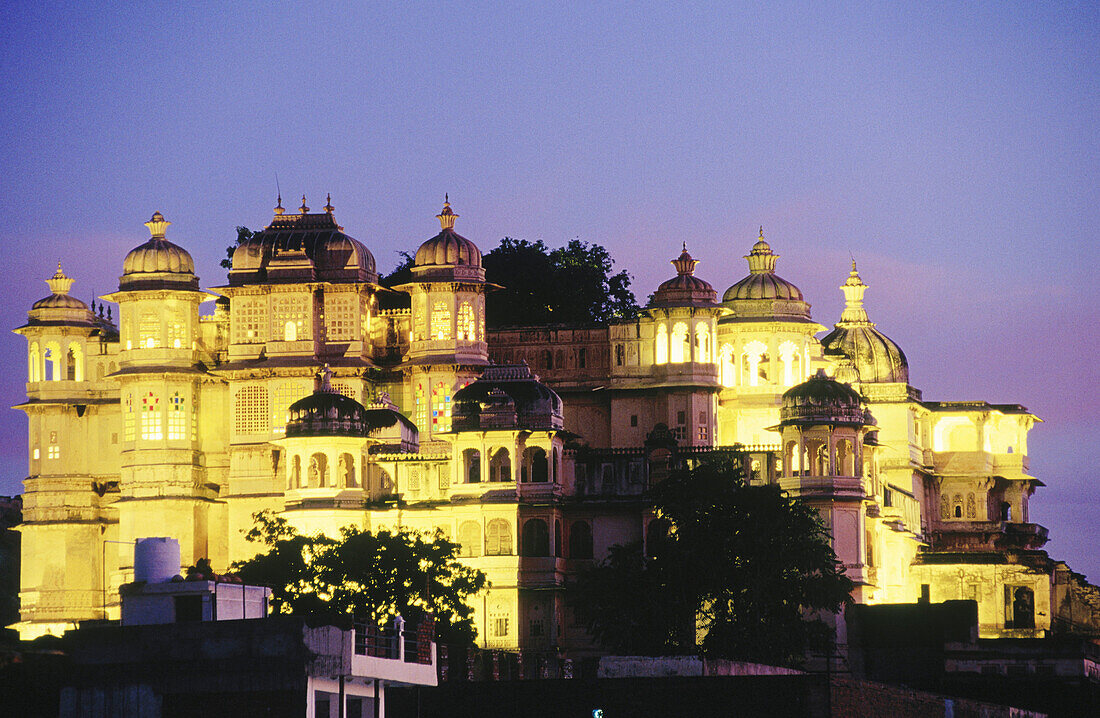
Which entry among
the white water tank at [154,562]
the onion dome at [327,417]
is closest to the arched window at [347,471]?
the onion dome at [327,417]

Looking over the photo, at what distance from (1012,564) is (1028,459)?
27.8 ft

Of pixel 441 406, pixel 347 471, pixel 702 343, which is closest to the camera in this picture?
pixel 347 471

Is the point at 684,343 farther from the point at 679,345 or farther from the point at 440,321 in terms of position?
the point at 440,321

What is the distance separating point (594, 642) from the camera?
79.1 meters

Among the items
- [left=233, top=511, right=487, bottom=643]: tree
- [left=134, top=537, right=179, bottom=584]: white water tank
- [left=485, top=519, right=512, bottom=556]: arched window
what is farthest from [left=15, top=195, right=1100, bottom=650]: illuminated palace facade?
[left=134, top=537, right=179, bottom=584]: white water tank

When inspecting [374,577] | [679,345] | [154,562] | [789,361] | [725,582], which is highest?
[679,345]

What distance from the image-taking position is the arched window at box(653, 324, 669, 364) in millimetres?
86562

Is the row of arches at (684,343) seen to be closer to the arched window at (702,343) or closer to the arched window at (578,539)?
the arched window at (702,343)

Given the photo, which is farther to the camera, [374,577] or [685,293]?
[685,293]

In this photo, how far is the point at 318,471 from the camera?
82562mm

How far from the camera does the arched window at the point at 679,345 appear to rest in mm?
86250

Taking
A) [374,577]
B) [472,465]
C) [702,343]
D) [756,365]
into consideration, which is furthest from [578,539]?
[756,365]

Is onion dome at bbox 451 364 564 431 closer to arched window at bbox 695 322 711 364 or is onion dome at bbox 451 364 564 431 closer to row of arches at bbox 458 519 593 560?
row of arches at bbox 458 519 593 560

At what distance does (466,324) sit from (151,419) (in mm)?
11177
